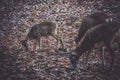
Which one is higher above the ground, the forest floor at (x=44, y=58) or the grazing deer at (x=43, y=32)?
the grazing deer at (x=43, y=32)

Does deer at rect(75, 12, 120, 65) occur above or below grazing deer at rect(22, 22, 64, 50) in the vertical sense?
above

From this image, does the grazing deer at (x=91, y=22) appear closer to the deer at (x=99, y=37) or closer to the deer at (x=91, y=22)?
the deer at (x=91, y=22)

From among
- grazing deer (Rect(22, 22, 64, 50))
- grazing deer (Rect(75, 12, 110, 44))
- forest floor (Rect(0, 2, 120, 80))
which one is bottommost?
forest floor (Rect(0, 2, 120, 80))

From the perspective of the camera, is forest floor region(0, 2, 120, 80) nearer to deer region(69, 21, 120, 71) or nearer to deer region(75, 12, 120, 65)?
deer region(69, 21, 120, 71)

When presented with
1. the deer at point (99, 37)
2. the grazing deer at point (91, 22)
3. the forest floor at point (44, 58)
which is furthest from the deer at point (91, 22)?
the deer at point (99, 37)

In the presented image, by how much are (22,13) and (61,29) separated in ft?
12.6

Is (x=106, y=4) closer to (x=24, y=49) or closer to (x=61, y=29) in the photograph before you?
(x=61, y=29)

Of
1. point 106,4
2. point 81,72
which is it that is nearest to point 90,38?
point 81,72

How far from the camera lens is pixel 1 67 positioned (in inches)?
A: 406

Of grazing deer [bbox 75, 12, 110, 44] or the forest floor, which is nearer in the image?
the forest floor

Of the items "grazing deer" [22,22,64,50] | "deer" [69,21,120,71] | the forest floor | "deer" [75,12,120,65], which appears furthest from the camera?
"grazing deer" [22,22,64,50]

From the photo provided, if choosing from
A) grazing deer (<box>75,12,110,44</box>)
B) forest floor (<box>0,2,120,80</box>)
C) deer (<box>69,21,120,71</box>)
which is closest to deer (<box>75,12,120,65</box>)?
grazing deer (<box>75,12,110,44</box>)

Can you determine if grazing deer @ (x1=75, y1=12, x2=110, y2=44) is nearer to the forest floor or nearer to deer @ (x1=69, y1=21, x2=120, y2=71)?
the forest floor

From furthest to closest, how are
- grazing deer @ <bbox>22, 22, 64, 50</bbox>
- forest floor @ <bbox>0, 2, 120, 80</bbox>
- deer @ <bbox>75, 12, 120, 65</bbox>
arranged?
grazing deer @ <bbox>22, 22, 64, 50</bbox>
deer @ <bbox>75, 12, 120, 65</bbox>
forest floor @ <bbox>0, 2, 120, 80</bbox>
